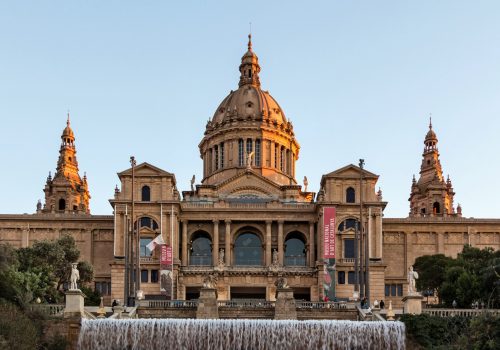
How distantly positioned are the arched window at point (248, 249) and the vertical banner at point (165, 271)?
A: 32.7 ft

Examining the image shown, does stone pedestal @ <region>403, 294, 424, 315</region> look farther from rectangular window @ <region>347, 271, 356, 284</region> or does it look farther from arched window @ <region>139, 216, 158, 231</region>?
arched window @ <region>139, 216, 158, 231</region>

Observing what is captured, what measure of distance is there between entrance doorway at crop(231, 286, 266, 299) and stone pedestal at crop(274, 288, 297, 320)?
2547cm

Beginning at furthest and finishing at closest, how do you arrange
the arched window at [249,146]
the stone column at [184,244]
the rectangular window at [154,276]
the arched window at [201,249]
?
the arched window at [249,146], the arched window at [201,249], the stone column at [184,244], the rectangular window at [154,276]

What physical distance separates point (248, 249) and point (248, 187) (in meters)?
7.96

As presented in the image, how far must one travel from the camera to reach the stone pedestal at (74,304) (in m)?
50.3

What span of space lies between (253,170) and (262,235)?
991 cm

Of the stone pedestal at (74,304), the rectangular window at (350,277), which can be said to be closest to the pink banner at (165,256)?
the rectangular window at (350,277)

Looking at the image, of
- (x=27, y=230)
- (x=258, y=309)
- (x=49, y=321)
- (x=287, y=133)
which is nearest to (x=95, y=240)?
(x=27, y=230)

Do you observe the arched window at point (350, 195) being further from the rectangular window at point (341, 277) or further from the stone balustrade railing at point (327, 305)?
the stone balustrade railing at point (327, 305)

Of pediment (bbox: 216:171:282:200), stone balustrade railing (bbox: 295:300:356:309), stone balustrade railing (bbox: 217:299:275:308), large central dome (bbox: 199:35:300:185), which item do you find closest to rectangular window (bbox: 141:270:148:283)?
Result: pediment (bbox: 216:171:282:200)

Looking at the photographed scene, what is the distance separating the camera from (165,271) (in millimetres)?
82688

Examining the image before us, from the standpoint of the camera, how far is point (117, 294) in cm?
8362

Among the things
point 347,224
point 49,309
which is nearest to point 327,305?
point 49,309

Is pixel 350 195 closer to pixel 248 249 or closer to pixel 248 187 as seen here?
pixel 248 249
